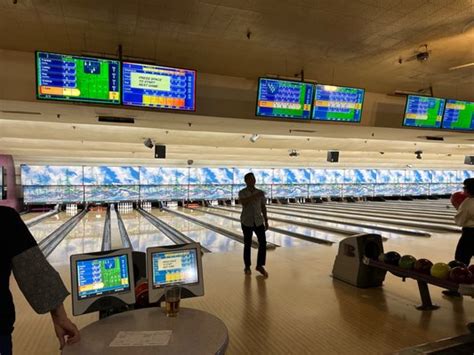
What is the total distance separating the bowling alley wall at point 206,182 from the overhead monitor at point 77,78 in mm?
12697

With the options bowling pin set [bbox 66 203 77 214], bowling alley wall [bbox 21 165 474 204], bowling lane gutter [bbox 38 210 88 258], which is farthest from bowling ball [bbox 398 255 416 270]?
bowling pin set [bbox 66 203 77 214]

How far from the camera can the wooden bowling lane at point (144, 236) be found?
23.5ft

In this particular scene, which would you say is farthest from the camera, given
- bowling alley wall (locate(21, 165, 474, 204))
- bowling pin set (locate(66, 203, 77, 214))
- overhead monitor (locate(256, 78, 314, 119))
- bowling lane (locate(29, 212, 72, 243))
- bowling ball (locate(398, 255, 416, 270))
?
bowling pin set (locate(66, 203, 77, 214))

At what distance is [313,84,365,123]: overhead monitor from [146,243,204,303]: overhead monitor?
128 inches

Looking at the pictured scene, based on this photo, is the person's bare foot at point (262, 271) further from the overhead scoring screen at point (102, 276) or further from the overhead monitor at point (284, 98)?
the overhead scoring screen at point (102, 276)

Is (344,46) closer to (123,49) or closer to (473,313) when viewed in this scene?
(123,49)

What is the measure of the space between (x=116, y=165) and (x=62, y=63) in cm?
1271

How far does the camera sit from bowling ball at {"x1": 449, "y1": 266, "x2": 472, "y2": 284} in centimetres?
291

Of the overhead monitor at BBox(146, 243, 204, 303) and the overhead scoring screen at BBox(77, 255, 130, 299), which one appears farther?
the overhead monitor at BBox(146, 243, 204, 303)

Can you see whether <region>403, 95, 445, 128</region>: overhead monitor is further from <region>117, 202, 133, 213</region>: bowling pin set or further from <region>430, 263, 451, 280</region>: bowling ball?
<region>117, 202, 133, 213</region>: bowling pin set

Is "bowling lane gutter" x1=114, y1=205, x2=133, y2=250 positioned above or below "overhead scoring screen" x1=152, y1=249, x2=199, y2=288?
below

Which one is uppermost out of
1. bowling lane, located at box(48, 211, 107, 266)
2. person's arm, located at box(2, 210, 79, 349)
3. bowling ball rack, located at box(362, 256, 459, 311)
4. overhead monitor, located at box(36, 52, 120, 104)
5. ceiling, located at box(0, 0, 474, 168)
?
ceiling, located at box(0, 0, 474, 168)

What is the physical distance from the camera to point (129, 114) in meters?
5.22

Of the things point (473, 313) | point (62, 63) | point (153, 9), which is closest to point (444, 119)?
point (473, 313)
